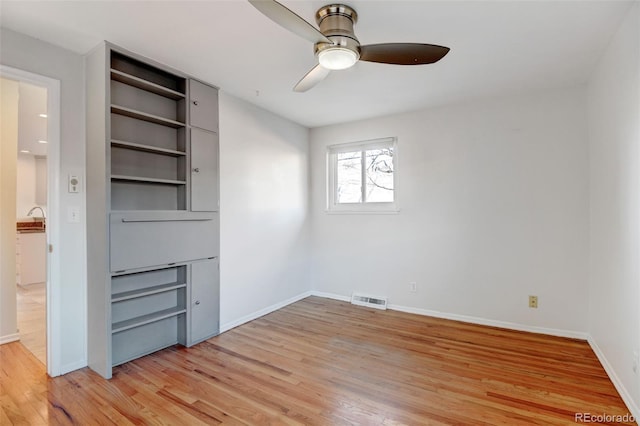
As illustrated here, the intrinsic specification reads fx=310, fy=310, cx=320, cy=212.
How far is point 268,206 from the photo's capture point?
3803 mm

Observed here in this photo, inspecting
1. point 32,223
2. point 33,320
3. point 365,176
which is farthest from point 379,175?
point 32,223

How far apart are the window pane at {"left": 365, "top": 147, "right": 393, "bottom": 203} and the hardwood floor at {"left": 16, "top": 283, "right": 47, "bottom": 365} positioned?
3660 mm

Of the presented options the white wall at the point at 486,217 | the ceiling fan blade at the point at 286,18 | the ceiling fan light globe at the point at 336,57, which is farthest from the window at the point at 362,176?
the ceiling fan blade at the point at 286,18

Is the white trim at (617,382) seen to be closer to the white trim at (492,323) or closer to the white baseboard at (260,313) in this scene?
the white trim at (492,323)

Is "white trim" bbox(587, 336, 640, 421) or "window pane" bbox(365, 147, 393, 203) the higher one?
"window pane" bbox(365, 147, 393, 203)

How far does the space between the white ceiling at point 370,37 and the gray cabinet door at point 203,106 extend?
12cm

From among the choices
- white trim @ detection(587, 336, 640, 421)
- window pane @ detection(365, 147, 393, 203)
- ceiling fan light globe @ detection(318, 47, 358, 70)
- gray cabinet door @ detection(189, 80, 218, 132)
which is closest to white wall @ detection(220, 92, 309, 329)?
gray cabinet door @ detection(189, 80, 218, 132)

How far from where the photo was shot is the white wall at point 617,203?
185 centimetres

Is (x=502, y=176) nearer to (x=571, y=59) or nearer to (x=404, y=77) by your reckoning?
(x=571, y=59)

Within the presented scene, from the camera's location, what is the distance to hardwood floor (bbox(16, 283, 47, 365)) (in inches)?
109

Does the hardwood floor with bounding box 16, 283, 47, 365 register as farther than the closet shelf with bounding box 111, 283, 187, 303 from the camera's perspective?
Yes

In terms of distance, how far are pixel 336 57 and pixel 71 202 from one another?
87.6 inches

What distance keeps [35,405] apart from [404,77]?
11.9 feet

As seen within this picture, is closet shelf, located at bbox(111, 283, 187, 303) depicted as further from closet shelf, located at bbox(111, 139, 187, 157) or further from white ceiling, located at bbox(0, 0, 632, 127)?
white ceiling, located at bbox(0, 0, 632, 127)
